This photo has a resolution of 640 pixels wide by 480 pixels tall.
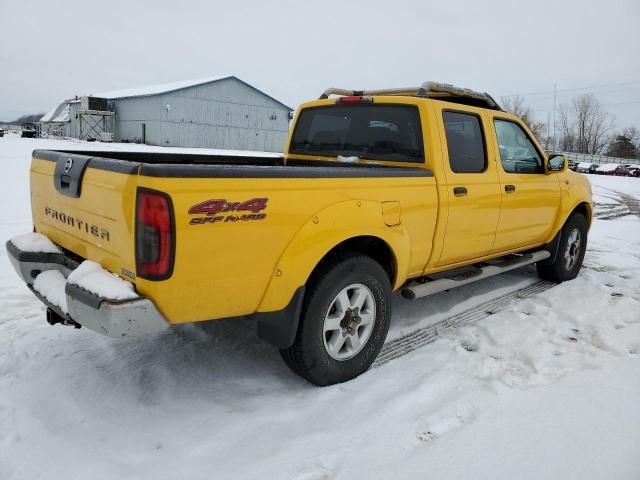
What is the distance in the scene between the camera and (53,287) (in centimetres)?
283

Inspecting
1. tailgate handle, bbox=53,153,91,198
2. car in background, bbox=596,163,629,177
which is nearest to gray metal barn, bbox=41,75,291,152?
car in background, bbox=596,163,629,177

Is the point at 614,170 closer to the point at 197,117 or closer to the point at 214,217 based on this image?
the point at 197,117

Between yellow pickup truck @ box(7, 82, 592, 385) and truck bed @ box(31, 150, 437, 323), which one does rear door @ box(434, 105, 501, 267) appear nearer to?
yellow pickup truck @ box(7, 82, 592, 385)

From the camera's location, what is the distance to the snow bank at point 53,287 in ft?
8.78

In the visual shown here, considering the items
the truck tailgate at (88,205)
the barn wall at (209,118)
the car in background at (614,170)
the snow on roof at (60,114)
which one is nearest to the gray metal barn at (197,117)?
the barn wall at (209,118)

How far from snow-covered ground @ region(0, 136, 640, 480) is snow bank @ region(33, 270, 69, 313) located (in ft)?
1.97

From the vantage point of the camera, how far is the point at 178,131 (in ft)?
128

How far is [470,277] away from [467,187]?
0.79 m

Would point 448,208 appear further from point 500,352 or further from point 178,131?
point 178,131

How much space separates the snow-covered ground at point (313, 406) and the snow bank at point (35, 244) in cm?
78

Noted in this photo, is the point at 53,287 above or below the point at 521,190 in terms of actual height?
below

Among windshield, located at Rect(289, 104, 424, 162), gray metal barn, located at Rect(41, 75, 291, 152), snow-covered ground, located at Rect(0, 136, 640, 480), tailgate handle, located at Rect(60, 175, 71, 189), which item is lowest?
snow-covered ground, located at Rect(0, 136, 640, 480)

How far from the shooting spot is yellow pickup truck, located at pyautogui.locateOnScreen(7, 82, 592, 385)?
7.62 feet

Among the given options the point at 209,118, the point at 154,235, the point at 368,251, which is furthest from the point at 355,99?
the point at 209,118
